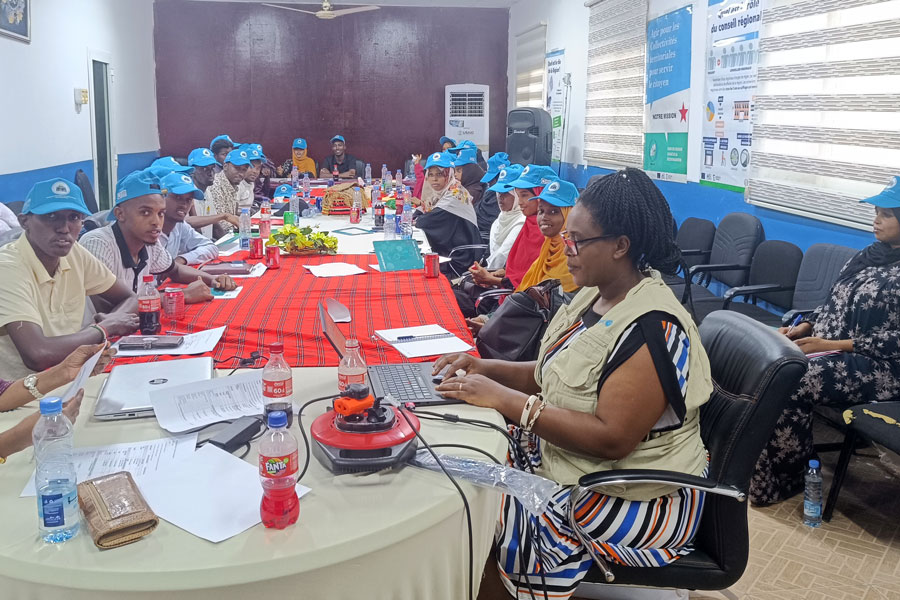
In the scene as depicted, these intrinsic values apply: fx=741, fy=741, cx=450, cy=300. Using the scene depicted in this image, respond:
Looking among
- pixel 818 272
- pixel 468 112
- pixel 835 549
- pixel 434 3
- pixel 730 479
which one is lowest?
pixel 835 549

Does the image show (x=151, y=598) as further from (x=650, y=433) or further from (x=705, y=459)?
(x=705, y=459)

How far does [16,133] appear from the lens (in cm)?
580

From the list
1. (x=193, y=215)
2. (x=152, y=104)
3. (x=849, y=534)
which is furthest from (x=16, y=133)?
(x=849, y=534)

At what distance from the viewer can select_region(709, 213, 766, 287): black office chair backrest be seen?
4301 millimetres

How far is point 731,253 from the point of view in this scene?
4449 mm

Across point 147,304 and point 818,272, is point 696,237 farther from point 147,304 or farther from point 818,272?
point 147,304

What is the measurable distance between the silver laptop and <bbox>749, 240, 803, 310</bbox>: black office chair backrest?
307 cm

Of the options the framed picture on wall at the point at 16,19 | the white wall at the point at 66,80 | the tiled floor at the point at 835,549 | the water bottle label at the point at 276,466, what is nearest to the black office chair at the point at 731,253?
the tiled floor at the point at 835,549

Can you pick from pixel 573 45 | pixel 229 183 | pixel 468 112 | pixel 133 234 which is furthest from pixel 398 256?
pixel 468 112

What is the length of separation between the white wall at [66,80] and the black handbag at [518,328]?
177 inches

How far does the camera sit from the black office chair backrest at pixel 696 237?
190 inches

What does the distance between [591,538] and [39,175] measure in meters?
6.16

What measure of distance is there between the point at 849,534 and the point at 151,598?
98.0 inches

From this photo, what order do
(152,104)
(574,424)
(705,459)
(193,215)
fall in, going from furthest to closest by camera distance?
1. (152,104)
2. (193,215)
3. (705,459)
4. (574,424)
